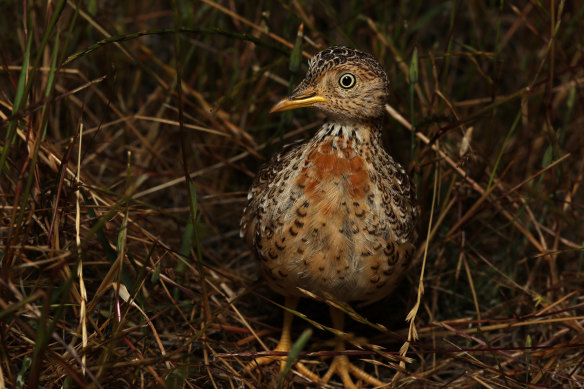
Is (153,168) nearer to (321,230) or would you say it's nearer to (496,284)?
(321,230)

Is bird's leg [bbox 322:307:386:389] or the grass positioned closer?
the grass

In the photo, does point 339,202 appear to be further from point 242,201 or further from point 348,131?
point 242,201

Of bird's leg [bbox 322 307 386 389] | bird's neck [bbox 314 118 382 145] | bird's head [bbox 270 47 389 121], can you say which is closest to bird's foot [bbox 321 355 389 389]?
bird's leg [bbox 322 307 386 389]

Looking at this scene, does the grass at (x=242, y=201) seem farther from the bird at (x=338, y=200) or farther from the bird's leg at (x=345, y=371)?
the bird at (x=338, y=200)

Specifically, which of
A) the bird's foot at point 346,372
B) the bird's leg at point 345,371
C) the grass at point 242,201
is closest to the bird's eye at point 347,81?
the grass at point 242,201

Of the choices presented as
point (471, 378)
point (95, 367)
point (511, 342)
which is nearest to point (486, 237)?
point (511, 342)

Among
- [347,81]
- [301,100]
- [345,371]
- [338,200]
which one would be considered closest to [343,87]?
[347,81]

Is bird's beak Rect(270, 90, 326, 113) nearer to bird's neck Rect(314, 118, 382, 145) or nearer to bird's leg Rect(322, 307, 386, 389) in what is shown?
bird's neck Rect(314, 118, 382, 145)
